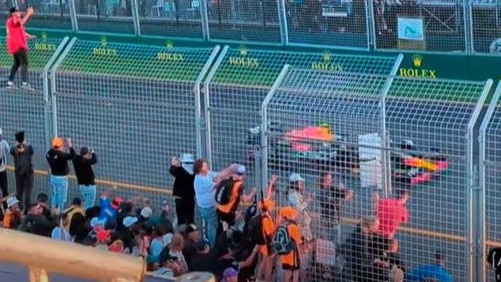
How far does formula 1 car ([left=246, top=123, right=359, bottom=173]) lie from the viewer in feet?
36.9

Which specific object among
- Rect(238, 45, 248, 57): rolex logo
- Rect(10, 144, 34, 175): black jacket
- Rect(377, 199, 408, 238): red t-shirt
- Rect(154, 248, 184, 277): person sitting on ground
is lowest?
Rect(154, 248, 184, 277): person sitting on ground

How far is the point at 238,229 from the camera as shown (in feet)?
39.4

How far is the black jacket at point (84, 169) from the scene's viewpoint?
554 inches

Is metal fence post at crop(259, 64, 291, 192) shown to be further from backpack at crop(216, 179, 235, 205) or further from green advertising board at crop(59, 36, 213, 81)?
green advertising board at crop(59, 36, 213, 81)

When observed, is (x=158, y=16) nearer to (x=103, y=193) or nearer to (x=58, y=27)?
(x=58, y=27)

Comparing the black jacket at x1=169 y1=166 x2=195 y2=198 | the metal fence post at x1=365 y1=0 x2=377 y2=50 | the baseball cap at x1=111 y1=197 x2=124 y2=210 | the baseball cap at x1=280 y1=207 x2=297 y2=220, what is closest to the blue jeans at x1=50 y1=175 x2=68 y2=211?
the baseball cap at x1=111 y1=197 x2=124 y2=210

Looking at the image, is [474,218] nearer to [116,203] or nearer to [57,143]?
[116,203]

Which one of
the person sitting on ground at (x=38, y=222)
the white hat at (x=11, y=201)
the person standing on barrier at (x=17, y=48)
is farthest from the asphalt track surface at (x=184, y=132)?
the person sitting on ground at (x=38, y=222)

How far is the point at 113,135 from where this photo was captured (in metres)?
14.6

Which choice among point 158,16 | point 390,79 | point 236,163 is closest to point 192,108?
point 236,163

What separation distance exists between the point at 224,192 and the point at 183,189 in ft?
3.88

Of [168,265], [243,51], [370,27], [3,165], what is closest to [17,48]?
[3,165]

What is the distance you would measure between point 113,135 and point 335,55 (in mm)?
6533

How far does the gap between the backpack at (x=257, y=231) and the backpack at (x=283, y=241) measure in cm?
28
